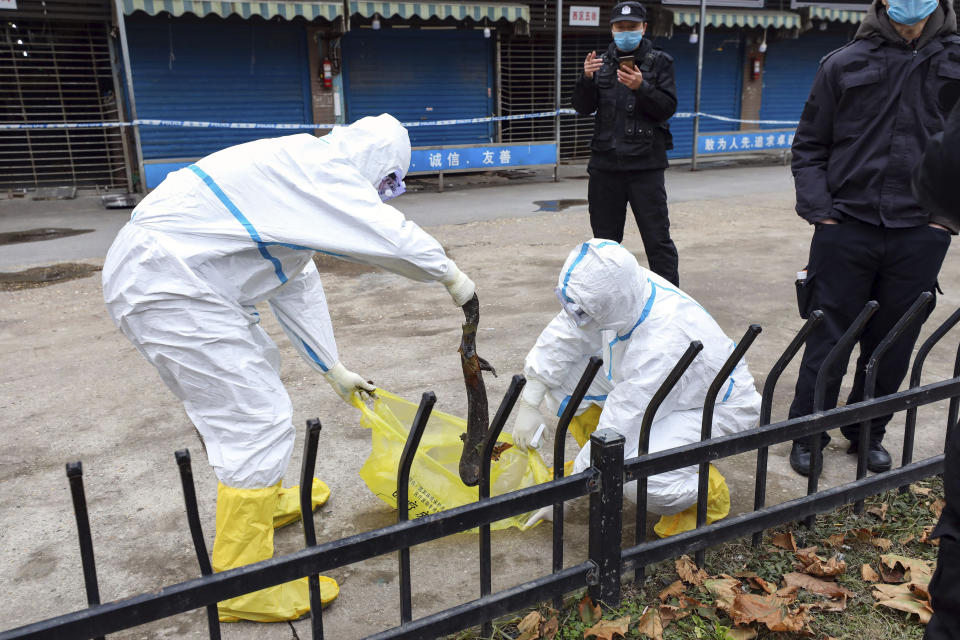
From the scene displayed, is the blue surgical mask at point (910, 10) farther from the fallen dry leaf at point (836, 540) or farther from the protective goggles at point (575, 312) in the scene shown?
the fallen dry leaf at point (836, 540)

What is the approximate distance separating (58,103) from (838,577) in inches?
522

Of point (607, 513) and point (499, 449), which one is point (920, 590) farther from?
point (499, 449)

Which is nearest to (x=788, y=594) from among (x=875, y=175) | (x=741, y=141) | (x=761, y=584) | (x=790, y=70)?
(x=761, y=584)

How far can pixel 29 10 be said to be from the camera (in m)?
10.9

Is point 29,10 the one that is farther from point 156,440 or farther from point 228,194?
point 228,194

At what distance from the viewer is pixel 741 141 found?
14562 millimetres

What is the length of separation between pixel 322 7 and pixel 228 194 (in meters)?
10.3

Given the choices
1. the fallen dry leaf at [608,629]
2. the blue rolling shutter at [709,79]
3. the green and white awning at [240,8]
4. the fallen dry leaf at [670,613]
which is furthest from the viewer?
the blue rolling shutter at [709,79]

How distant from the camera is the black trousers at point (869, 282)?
9.51ft

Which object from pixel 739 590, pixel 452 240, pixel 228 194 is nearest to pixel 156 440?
pixel 228 194

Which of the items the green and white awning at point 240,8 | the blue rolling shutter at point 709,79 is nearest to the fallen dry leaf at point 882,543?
the green and white awning at point 240,8

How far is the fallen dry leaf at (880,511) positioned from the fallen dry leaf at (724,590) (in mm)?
744

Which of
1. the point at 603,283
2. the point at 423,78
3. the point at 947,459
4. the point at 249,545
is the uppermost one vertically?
the point at 423,78

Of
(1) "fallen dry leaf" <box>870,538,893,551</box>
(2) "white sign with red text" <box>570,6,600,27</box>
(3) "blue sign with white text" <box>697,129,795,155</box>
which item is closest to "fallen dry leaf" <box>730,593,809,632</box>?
(1) "fallen dry leaf" <box>870,538,893,551</box>
